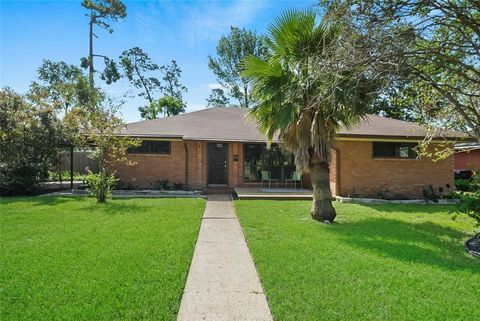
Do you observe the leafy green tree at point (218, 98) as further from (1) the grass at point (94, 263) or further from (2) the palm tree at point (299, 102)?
(1) the grass at point (94, 263)

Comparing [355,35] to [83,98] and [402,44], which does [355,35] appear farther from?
[83,98]

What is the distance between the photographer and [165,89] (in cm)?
4238

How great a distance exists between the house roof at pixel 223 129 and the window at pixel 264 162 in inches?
38.8

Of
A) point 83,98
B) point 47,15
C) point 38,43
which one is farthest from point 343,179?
point 83,98

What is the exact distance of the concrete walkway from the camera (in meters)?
3.76

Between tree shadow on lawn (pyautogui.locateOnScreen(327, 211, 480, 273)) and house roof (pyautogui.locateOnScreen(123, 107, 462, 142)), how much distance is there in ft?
18.6

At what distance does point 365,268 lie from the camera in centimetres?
530

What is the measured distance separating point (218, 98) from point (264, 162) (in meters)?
25.2

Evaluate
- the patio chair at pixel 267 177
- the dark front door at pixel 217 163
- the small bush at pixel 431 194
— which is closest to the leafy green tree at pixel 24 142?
the dark front door at pixel 217 163

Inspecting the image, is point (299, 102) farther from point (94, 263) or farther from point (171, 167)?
point (171, 167)

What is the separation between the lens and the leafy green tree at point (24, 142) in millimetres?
13930

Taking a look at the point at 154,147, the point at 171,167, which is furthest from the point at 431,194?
the point at 154,147

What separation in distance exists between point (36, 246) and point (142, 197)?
7.54m

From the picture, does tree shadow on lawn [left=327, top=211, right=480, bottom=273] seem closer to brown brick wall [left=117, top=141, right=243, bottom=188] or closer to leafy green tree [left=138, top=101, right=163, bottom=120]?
brown brick wall [left=117, top=141, right=243, bottom=188]
